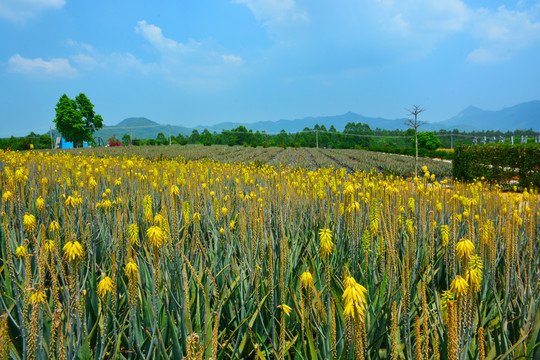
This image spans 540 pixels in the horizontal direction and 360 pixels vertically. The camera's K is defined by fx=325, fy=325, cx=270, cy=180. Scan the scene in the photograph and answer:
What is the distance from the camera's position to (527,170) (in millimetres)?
13102

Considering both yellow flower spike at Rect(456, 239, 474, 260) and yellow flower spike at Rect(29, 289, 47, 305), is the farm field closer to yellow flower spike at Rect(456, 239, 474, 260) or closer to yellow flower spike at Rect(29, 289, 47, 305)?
yellow flower spike at Rect(456, 239, 474, 260)

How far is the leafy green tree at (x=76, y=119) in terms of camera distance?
5138 centimetres

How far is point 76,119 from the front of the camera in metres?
52.0

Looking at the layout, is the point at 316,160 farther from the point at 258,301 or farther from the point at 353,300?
the point at 353,300

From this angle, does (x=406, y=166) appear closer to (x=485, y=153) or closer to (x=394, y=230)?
(x=485, y=153)

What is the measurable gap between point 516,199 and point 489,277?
1548 mm

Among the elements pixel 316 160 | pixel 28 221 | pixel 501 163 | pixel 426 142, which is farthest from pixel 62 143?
pixel 426 142

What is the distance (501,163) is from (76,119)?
56.5 metres

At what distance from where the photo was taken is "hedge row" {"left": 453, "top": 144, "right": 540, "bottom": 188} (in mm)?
12992

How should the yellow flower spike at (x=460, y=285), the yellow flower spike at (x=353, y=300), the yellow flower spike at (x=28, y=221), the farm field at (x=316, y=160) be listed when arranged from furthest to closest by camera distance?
the farm field at (x=316, y=160), the yellow flower spike at (x=28, y=221), the yellow flower spike at (x=460, y=285), the yellow flower spike at (x=353, y=300)

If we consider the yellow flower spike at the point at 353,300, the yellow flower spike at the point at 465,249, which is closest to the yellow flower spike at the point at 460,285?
the yellow flower spike at the point at 465,249

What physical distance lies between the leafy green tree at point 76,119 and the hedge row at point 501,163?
5359cm

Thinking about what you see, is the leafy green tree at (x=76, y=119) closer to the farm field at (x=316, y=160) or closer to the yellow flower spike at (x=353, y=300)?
the farm field at (x=316, y=160)

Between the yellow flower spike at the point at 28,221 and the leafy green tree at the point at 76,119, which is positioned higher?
the leafy green tree at the point at 76,119
